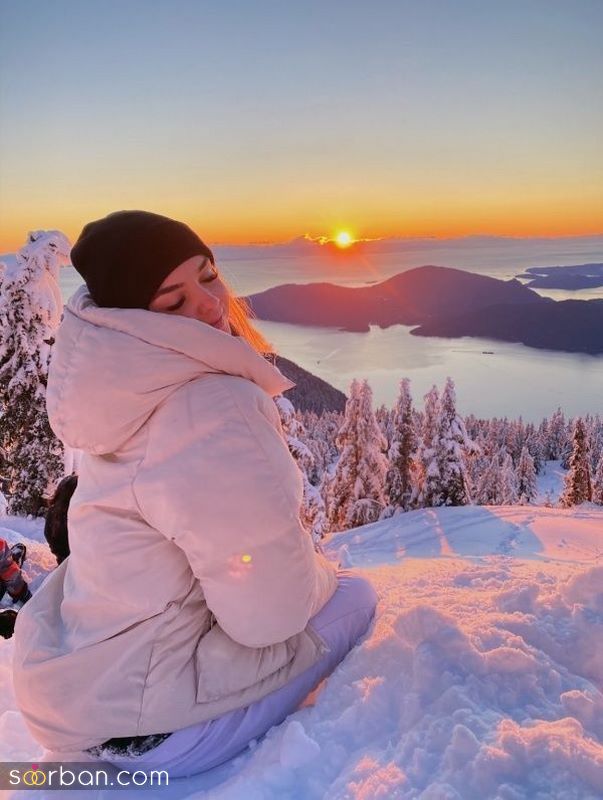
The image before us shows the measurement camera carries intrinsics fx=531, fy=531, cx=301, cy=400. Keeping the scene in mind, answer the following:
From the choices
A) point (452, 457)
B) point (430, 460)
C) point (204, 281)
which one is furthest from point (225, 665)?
point (430, 460)

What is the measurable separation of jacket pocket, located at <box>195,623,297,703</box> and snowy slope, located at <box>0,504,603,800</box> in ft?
0.82

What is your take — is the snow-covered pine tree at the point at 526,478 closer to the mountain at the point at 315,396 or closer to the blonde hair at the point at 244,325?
the blonde hair at the point at 244,325

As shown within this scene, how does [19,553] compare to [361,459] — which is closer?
[19,553]

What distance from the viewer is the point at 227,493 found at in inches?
73.7

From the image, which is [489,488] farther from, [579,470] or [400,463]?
[400,463]

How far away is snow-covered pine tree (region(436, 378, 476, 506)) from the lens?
2362cm

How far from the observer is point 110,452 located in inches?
82.4

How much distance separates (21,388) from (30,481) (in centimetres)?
273

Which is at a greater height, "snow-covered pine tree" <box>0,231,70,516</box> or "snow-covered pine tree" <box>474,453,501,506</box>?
"snow-covered pine tree" <box>0,231,70,516</box>

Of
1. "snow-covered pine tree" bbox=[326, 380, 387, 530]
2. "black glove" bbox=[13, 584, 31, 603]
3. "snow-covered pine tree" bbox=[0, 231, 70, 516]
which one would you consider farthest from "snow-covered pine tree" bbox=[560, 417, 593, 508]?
"black glove" bbox=[13, 584, 31, 603]

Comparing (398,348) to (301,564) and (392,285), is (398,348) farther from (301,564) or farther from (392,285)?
(301,564)

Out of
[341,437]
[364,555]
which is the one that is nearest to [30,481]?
[364,555]

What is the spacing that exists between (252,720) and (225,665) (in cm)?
32

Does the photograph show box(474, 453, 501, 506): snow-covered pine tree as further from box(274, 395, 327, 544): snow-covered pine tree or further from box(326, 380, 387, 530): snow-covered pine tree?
box(274, 395, 327, 544): snow-covered pine tree
